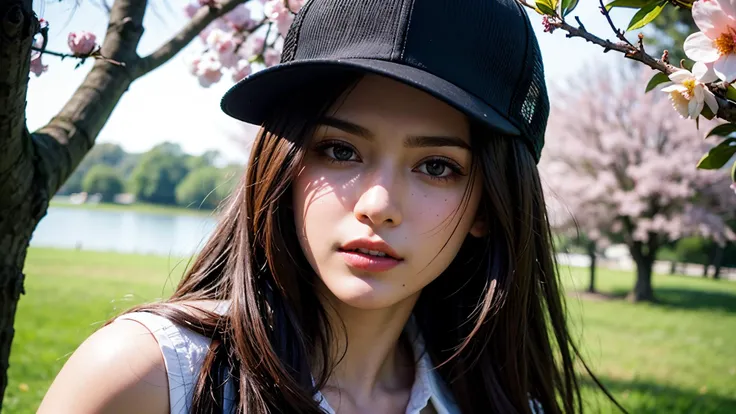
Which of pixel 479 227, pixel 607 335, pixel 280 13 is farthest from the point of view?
pixel 607 335

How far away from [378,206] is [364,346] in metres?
0.56

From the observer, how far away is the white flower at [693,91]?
3.97ft

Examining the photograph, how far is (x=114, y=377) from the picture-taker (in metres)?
1.29

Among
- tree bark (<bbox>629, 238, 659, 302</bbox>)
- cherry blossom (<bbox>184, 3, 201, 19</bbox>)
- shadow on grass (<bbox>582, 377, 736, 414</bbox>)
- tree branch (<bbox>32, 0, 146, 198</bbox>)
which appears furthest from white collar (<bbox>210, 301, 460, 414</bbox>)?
tree bark (<bbox>629, 238, 659, 302</bbox>)

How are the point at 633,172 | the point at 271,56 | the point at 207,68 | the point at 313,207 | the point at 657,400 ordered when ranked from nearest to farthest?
the point at 313,207
the point at 207,68
the point at 271,56
the point at 657,400
the point at 633,172

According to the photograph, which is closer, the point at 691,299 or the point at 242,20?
the point at 242,20

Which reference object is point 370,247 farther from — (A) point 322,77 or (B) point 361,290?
(A) point 322,77

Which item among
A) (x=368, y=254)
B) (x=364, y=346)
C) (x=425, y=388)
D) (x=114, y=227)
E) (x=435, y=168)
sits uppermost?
(x=435, y=168)

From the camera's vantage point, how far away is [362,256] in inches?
59.1

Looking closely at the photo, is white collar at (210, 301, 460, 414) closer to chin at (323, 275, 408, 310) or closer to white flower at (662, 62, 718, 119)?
chin at (323, 275, 408, 310)

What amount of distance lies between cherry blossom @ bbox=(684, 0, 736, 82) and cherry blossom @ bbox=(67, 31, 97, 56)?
1500 millimetres

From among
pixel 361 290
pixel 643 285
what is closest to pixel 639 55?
pixel 361 290

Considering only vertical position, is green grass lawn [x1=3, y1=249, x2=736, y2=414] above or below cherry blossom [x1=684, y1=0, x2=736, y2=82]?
below

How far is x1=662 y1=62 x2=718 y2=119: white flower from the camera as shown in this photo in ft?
3.97
